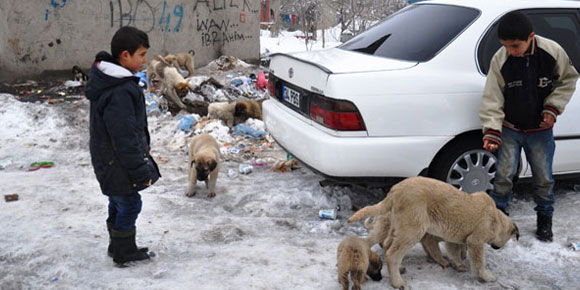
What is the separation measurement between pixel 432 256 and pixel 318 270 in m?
0.87

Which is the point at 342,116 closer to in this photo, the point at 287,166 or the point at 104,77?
the point at 104,77

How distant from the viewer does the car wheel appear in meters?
4.30

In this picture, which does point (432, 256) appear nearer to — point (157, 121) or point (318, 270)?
point (318, 270)

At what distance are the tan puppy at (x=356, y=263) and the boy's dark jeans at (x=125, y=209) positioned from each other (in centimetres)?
153

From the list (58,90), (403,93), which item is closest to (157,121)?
(58,90)

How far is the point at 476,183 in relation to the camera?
448 centimetres

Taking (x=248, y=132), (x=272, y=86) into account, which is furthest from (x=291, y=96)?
(x=248, y=132)

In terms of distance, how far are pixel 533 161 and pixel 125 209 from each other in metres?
3.19

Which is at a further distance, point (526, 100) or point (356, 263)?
point (526, 100)

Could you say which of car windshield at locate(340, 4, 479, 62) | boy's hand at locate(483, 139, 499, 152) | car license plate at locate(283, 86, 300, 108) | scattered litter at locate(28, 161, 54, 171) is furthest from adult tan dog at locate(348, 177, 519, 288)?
scattered litter at locate(28, 161, 54, 171)

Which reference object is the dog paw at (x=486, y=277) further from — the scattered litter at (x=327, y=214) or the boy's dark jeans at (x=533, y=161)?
the scattered litter at (x=327, y=214)

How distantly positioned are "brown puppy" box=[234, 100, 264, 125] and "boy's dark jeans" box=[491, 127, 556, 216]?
17.0ft

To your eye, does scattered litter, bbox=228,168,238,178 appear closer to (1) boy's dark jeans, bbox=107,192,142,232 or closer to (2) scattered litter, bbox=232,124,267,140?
(2) scattered litter, bbox=232,124,267,140

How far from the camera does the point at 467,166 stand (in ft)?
14.6
